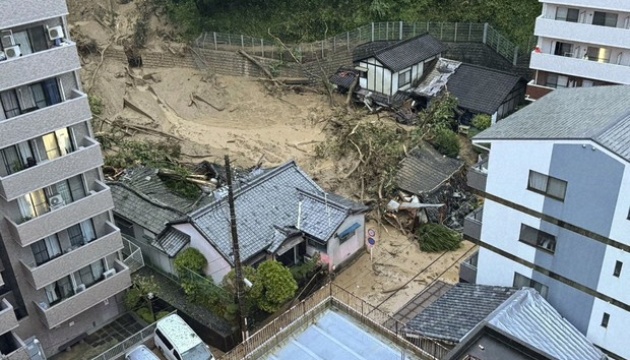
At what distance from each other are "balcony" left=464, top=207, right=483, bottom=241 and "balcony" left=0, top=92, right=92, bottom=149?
51.5 ft

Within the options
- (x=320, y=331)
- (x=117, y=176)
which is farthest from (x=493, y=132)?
(x=117, y=176)

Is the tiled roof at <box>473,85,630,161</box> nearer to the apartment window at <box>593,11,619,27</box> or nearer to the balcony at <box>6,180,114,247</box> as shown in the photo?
the apartment window at <box>593,11,619,27</box>

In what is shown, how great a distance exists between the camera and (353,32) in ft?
159

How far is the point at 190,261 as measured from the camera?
2698cm

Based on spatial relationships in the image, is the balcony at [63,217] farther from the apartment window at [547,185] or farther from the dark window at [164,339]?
the apartment window at [547,185]

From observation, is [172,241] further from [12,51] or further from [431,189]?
[431,189]

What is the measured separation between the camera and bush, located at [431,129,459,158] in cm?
3725

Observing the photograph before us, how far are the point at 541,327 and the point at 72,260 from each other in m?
18.0

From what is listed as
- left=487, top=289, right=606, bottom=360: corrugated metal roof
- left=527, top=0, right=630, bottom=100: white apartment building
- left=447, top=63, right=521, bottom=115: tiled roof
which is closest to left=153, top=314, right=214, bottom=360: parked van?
left=487, top=289, right=606, bottom=360: corrugated metal roof

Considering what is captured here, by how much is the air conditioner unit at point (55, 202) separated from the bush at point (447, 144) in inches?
897

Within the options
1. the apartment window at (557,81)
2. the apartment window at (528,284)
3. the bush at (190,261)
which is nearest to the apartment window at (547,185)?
the apartment window at (528,284)

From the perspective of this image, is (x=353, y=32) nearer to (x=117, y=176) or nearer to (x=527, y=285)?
(x=117, y=176)

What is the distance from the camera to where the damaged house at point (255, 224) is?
27.4 m

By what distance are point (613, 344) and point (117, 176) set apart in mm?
26510
